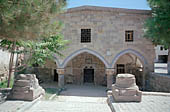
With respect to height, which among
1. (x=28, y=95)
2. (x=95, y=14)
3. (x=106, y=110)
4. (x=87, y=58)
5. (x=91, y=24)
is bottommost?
(x=106, y=110)

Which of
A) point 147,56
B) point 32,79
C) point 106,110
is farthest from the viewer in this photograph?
point 147,56

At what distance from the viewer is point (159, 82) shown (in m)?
9.75

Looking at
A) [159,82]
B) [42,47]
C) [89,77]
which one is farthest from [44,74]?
[159,82]

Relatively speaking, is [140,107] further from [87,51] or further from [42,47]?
[87,51]

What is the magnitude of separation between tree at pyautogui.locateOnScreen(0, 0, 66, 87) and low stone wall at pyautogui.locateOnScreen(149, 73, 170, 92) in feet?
25.3

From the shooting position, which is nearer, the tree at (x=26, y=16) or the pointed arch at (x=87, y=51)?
the tree at (x=26, y=16)

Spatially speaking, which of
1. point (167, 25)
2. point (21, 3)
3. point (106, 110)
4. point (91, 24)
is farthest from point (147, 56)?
point (21, 3)

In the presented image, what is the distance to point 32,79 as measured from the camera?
586cm

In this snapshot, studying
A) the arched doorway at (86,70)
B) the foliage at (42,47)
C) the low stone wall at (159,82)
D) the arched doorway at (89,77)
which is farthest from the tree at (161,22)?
the arched doorway at (89,77)

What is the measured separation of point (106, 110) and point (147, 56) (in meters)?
7.87

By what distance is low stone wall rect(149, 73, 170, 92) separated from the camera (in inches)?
346

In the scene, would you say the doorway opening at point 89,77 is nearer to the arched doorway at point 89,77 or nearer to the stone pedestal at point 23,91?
the arched doorway at point 89,77

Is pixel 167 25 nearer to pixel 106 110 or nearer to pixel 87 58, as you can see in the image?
pixel 106 110

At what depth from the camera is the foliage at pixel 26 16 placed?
2750 millimetres
